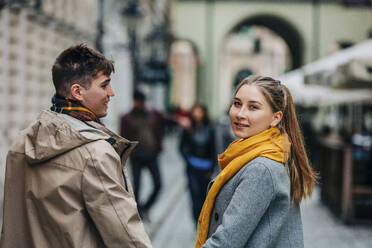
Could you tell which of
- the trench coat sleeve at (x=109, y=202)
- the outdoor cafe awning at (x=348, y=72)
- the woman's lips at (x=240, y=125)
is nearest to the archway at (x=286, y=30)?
the outdoor cafe awning at (x=348, y=72)

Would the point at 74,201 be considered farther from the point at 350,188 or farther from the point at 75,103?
the point at 350,188

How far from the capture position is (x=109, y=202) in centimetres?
207

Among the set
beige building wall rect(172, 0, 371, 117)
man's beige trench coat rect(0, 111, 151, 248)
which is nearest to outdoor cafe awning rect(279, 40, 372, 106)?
man's beige trench coat rect(0, 111, 151, 248)

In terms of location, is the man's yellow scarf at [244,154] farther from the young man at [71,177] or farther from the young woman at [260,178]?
the young man at [71,177]

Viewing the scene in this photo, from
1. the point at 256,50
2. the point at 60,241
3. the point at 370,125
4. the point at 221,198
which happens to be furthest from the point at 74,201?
the point at 256,50

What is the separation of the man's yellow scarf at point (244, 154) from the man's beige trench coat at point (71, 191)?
11.0 inches

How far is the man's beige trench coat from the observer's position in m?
2.06

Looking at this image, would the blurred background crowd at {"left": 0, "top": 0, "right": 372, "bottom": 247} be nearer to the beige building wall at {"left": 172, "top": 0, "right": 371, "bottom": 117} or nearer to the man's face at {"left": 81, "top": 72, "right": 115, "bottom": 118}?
the man's face at {"left": 81, "top": 72, "right": 115, "bottom": 118}

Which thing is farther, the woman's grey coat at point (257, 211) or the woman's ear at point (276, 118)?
the woman's ear at point (276, 118)

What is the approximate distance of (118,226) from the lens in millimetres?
2086

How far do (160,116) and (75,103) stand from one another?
219 inches

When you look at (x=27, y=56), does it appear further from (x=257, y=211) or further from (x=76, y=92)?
(x=257, y=211)

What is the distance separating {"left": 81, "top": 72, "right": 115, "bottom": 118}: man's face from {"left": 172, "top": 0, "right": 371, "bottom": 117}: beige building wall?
29116 millimetres

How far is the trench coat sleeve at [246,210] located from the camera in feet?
6.68
